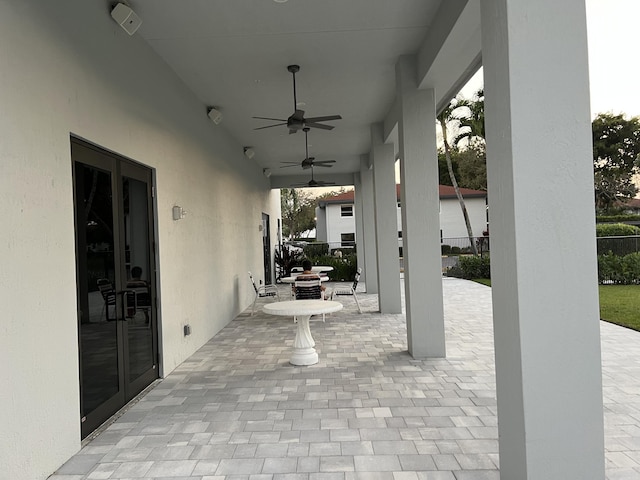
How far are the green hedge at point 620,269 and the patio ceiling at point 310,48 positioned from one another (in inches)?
310

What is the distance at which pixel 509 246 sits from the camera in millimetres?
2152

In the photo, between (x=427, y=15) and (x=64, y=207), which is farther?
(x=427, y=15)

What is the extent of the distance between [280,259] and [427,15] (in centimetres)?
1117

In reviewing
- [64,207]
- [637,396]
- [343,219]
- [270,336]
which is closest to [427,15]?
[64,207]

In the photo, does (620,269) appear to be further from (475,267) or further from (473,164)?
(473,164)

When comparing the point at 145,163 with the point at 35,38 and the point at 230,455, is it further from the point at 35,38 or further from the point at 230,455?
the point at 230,455

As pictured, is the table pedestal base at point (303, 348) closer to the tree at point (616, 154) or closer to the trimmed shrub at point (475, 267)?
Answer: the trimmed shrub at point (475, 267)

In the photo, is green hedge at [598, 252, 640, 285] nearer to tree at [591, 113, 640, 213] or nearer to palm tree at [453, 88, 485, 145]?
palm tree at [453, 88, 485, 145]

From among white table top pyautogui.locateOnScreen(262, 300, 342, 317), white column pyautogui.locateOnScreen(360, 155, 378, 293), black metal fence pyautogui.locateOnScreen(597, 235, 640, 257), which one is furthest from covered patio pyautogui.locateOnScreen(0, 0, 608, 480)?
black metal fence pyautogui.locateOnScreen(597, 235, 640, 257)

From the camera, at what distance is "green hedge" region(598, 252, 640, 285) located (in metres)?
11.1

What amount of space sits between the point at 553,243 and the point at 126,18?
355cm

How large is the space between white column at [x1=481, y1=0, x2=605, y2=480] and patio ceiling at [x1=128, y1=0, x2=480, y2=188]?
1.45 meters

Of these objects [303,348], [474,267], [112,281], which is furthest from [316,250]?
[112,281]

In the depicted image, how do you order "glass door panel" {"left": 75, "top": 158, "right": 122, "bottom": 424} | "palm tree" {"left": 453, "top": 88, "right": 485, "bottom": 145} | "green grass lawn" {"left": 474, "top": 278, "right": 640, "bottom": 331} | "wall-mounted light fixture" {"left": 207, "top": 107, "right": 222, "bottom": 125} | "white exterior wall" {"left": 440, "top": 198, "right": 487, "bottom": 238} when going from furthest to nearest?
"white exterior wall" {"left": 440, "top": 198, "right": 487, "bottom": 238}
"palm tree" {"left": 453, "top": 88, "right": 485, "bottom": 145}
"green grass lawn" {"left": 474, "top": 278, "right": 640, "bottom": 331}
"wall-mounted light fixture" {"left": 207, "top": 107, "right": 222, "bottom": 125}
"glass door panel" {"left": 75, "top": 158, "right": 122, "bottom": 424}
